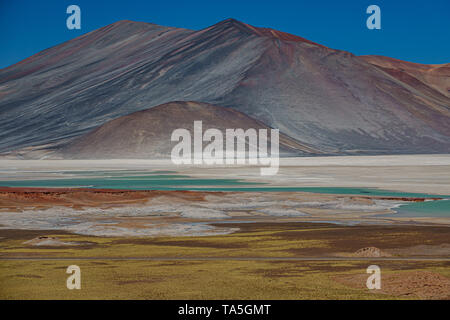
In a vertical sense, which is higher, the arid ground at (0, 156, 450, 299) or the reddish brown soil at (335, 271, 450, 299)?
the arid ground at (0, 156, 450, 299)

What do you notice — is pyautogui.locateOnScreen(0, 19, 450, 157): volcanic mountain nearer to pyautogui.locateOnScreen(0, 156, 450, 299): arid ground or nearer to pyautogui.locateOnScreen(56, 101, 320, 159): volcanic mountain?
pyautogui.locateOnScreen(56, 101, 320, 159): volcanic mountain

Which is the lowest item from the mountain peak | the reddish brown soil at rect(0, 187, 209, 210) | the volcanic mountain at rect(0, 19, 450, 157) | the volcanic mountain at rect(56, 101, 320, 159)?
the reddish brown soil at rect(0, 187, 209, 210)

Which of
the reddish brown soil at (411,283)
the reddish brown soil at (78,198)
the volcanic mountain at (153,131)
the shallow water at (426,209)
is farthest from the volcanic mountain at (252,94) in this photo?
the reddish brown soil at (411,283)

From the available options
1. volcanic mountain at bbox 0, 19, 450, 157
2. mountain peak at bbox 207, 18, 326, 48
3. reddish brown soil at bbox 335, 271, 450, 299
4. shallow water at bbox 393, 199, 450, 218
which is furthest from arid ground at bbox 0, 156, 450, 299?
mountain peak at bbox 207, 18, 326, 48

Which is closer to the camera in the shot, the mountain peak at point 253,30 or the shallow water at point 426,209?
the shallow water at point 426,209

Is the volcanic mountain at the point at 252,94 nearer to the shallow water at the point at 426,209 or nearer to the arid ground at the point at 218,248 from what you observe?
the shallow water at the point at 426,209

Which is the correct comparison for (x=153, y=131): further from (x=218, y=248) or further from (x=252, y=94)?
(x=218, y=248)

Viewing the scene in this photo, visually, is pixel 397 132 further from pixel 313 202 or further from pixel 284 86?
pixel 313 202

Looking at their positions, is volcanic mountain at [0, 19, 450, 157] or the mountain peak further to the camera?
the mountain peak

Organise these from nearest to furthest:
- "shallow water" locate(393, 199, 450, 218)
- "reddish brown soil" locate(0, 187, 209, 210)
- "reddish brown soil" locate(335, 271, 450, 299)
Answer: "reddish brown soil" locate(335, 271, 450, 299)
"shallow water" locate(393, 199, 450, 218)
"reddish brown soil" locate(0, 187, 209, 210)
